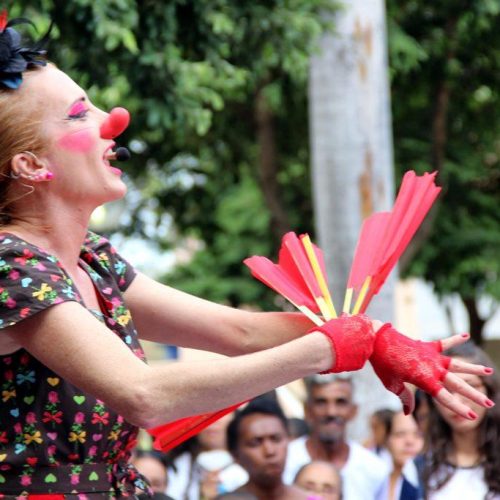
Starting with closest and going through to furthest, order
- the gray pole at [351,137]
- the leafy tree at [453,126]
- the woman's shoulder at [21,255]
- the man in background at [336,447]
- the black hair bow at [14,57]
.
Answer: the woman's shoulder at [21,255]
the black hair bow at [14,57]
the man in background at [336,447]
the gray pole at [351,137]
the leafy tree at [453,126]

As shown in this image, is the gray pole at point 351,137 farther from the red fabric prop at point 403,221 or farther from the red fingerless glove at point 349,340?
the red fingerless glove at point 349,340

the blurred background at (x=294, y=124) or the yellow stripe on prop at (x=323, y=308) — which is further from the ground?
the yellow stripe on prop at (x=323, y=308)

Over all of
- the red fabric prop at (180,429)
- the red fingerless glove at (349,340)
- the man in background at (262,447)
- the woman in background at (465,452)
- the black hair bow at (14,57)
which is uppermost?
the black hair bow at (14,57)

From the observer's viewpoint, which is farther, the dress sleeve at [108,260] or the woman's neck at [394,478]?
the woman's neck at [394,478]

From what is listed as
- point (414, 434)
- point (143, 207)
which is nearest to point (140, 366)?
point (414, 434)

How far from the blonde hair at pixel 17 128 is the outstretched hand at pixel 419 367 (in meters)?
0.80

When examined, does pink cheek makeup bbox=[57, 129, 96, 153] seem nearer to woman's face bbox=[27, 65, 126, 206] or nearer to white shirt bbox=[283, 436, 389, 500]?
woman's face bbox=[27, 65, 126, 206]

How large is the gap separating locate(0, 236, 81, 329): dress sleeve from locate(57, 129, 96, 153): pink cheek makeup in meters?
0.24

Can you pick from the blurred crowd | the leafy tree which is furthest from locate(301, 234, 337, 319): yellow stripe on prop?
the leafy tree

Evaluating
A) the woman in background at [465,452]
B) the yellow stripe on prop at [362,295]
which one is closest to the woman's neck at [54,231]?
the yellow stripe on prop at [362,295]

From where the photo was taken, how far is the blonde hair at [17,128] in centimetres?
267

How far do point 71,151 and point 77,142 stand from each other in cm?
2

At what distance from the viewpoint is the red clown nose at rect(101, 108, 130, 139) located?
273 cm

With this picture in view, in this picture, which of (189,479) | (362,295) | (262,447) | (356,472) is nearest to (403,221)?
(362,295)
